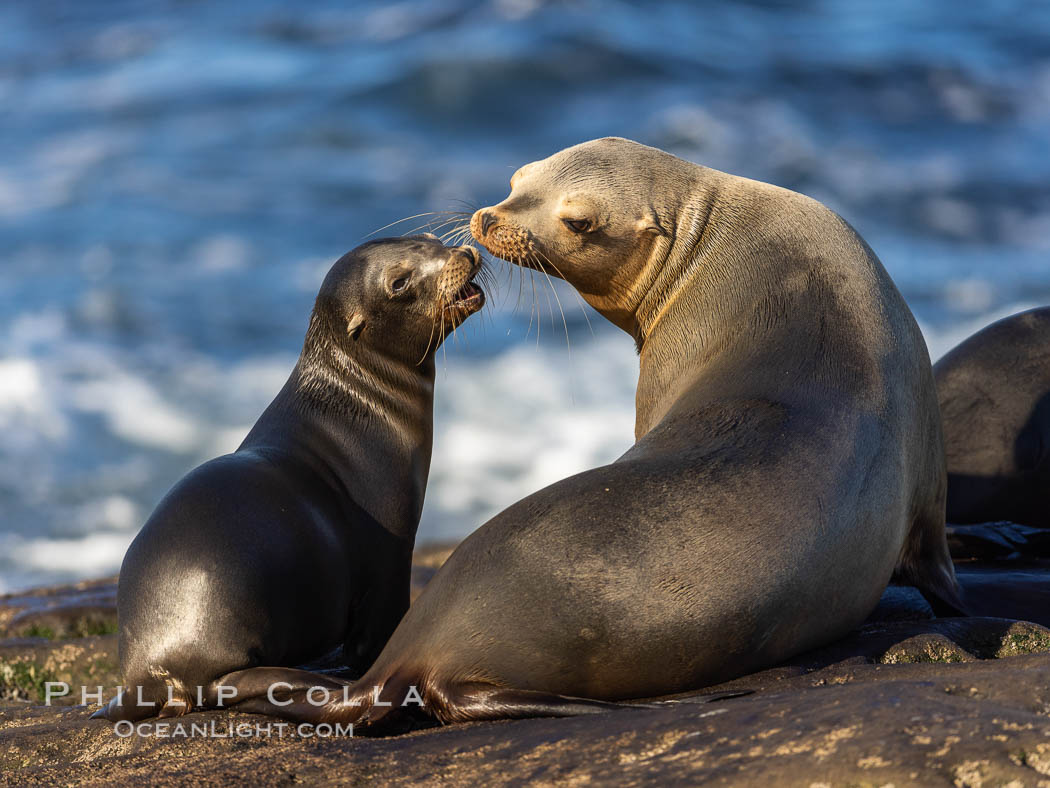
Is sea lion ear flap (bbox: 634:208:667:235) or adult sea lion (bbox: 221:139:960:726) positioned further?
sea lion ear flap (bbox: 634:208:667:235)

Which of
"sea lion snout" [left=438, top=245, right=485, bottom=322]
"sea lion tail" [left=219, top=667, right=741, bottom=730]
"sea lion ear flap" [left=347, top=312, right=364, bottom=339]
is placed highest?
"sea lion snout" [left=438, top=245, right=485, bottom=322]

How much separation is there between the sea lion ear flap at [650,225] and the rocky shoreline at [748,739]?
1931mm

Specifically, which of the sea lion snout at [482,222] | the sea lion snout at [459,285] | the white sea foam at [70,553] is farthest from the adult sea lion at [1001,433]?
the white sea foam at [70,553]

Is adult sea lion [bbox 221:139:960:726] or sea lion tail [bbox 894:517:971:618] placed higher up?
adult sea lion [bbox 221:139:960:726]

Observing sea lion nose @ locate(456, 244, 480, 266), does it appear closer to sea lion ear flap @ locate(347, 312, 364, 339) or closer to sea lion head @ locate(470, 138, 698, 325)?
sea lion head @ locate(470, 138, 698, 325)

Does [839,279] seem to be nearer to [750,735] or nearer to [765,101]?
[750,735]

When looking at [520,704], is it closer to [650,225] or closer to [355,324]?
[650,225]

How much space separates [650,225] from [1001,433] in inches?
114

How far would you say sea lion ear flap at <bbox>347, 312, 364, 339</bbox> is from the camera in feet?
19.9

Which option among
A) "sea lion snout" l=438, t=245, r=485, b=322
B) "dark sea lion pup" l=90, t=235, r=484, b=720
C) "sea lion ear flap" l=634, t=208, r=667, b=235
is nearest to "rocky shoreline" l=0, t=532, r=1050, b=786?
"dark sea lion pup" l=90, t=235, r=484, b=720

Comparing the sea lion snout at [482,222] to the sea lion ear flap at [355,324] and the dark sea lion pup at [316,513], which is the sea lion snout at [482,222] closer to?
the dark sea lion pup at [316,513]

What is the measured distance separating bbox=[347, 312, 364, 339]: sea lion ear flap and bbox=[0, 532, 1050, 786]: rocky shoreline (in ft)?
6.93

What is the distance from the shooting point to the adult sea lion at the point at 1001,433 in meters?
7.27

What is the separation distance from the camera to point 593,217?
226 inches
